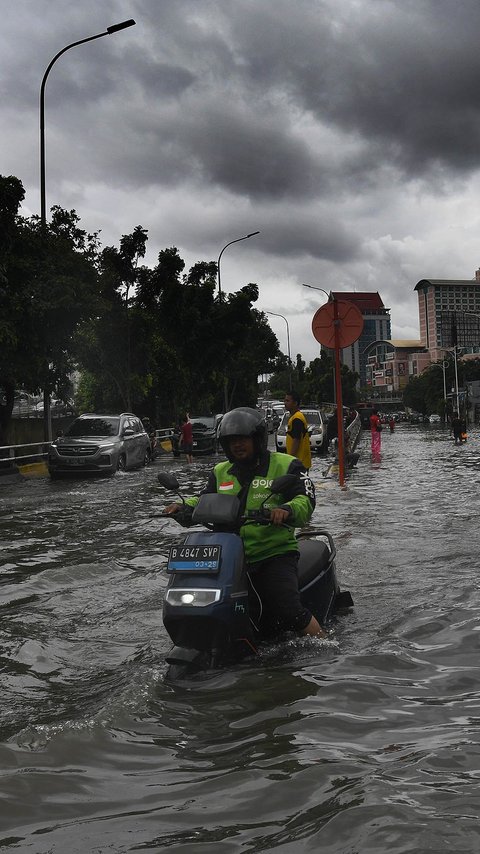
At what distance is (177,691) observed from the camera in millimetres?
4660

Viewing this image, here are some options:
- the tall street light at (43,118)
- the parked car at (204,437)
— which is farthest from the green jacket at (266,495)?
the parked car at (204,437)

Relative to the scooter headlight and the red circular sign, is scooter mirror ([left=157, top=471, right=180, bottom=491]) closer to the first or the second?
the scooter headlight

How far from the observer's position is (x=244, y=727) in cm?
415

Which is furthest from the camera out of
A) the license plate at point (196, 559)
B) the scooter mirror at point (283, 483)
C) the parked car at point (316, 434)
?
the parked car at point (316, 434)

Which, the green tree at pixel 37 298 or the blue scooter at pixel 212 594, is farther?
the green tree at pixel 37 298

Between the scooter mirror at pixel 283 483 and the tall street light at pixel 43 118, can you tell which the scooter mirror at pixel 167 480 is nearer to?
the scooter mirror at pixel 283 483

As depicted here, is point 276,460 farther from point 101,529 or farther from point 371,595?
point 101,529

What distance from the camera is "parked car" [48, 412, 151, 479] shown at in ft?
72.0

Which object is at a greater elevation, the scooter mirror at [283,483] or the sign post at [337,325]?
the sign post at [337,325]

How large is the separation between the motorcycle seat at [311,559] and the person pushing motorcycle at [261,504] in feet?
1.07

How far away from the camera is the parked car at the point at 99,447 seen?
21.9m

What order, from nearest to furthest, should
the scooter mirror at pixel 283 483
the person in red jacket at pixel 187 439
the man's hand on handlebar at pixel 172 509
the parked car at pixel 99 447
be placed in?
the scooter mirror at pixel 283 483 < the man's hand on handlebar at pixel 172 509 < the parked car at pixel 99 447 < the person in red jacket at pixel 187 439

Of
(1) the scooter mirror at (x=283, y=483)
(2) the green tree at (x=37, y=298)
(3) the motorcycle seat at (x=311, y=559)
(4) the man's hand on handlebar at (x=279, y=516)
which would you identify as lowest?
(3) the motorcycle seat at (x=311, y=559)

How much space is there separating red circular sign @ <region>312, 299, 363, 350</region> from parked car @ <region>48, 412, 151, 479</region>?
8.77 m
